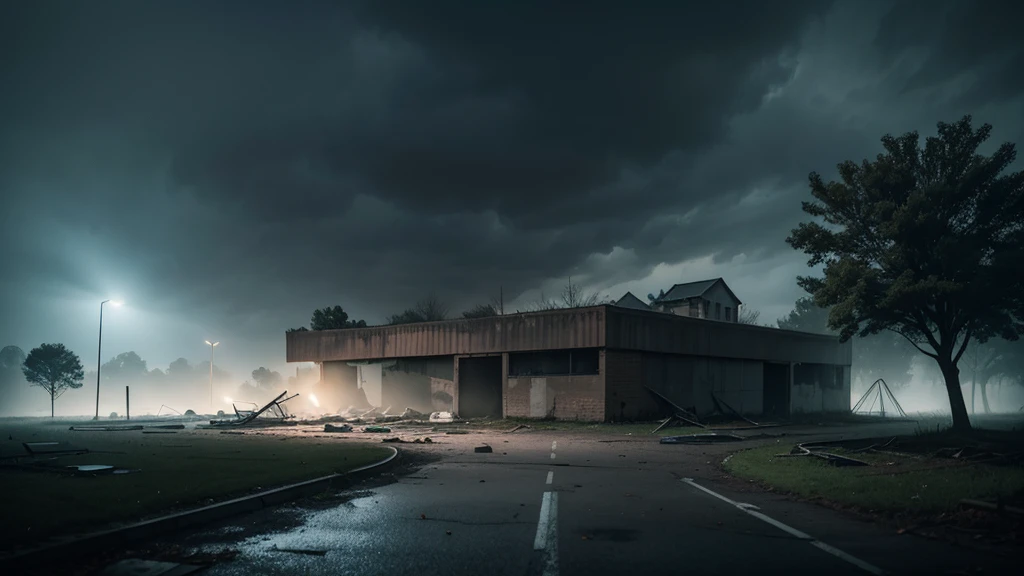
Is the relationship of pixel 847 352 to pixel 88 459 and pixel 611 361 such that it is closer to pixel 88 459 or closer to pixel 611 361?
pixel 611 361

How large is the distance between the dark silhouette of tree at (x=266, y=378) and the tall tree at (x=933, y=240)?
591 ft

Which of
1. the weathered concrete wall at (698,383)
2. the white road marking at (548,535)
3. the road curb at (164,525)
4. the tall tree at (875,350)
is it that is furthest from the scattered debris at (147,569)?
the tall tree at (875,350)

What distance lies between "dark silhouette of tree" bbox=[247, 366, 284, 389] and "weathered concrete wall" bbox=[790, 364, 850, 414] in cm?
16379

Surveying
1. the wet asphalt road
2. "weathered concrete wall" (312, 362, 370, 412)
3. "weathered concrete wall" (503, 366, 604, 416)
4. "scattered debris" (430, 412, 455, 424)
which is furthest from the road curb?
"weathered concrete wall" (312, 362, 370, 412)

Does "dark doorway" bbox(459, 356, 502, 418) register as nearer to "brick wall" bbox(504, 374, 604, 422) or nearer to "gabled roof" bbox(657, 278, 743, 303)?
"brick wall" bbox(504, 374, 604, 422)

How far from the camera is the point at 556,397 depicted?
112 ft

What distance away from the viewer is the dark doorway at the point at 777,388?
1831 inches

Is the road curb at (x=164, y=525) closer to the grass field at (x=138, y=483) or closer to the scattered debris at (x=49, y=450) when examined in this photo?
the grass field at (x=138, y=483)

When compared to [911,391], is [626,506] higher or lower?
higher

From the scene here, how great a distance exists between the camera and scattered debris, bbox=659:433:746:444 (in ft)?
72.7

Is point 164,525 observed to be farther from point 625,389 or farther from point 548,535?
point 625,389

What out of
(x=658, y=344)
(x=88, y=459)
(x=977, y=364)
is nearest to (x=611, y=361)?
(x=658, y=344)

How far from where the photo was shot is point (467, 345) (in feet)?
126

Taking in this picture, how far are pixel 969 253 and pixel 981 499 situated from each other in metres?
20.4
